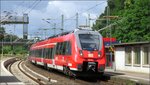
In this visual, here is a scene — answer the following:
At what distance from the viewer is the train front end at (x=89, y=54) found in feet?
84.0

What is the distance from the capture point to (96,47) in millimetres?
26312

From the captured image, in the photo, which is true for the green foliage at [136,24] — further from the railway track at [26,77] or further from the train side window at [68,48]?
the train side window at [68,48]

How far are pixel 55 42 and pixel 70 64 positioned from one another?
6.98m

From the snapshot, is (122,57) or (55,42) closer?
→ (55,42)

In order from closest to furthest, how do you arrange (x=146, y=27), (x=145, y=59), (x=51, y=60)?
(x=145, y=59)
(x=51, y=60)
(x=146, y=27)

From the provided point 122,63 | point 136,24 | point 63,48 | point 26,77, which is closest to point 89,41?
point 63,48

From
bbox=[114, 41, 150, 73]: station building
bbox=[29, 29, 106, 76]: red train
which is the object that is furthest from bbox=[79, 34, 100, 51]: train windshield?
bbox=[114, 41, 150, 73]: station building

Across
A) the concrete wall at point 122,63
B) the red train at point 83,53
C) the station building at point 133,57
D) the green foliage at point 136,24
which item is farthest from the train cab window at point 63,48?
the green foliage at point 136,24

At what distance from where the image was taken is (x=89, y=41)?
26516 mm

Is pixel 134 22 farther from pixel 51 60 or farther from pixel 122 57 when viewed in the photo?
pixel 51 60

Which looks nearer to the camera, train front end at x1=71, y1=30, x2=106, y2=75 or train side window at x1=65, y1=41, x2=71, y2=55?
train front end at x1=71, y1=30, x2=106, y2=75

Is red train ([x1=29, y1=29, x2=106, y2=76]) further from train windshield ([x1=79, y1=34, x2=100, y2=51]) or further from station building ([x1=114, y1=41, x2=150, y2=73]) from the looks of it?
station building ([x1=114, y1=41, x2=150, y2=73])

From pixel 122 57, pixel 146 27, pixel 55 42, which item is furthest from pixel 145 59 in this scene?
pixel 146 27

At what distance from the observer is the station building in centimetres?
3228
